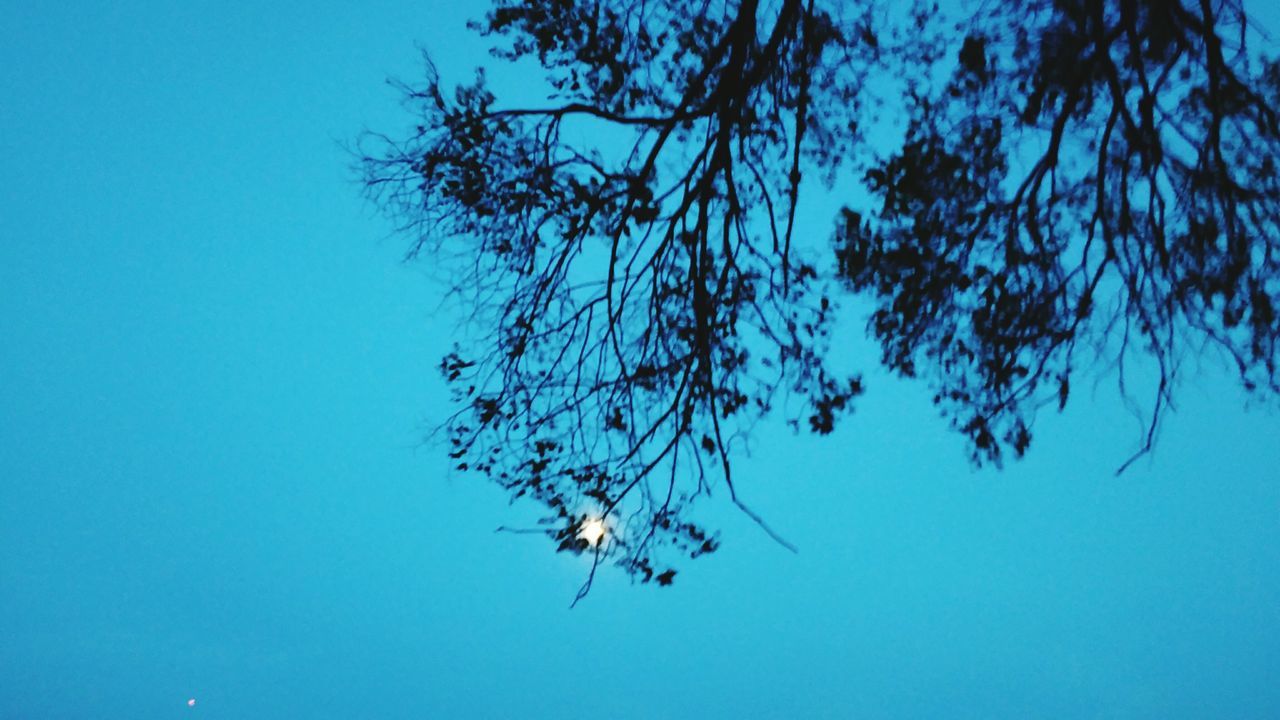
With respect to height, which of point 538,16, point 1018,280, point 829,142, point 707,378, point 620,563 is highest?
point 538,16

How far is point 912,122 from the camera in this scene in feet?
19.1

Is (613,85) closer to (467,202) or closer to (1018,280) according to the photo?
(467,202)

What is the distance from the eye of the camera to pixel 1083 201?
572cm

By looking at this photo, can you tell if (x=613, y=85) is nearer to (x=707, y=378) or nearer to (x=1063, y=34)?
(x=707, y=378)

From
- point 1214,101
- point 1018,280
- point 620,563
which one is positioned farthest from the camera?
point 1018,280

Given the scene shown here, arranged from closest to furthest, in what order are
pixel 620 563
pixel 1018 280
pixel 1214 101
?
pixel 1214 101 → pixel 620 563 → pixel 1018 280

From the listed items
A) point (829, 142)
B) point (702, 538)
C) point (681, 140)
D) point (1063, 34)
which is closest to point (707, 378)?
point (702, 538)

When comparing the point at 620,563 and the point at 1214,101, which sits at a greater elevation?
A: the point at 1214,101

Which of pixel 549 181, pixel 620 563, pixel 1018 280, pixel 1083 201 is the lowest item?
pixel 620 563

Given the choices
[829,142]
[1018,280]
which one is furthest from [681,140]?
[1018,280]

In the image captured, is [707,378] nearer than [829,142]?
Yes

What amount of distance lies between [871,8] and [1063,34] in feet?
4.45

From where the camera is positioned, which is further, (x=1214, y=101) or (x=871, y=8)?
(x=871, y=8)

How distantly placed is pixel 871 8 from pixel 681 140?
1767mm
